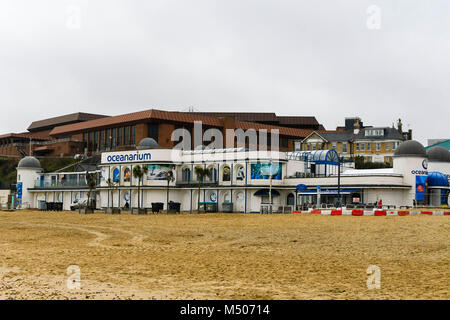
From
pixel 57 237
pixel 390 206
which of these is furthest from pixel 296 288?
pixel 390 206

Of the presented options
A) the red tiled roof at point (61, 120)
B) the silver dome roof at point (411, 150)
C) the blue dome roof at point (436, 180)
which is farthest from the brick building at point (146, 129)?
the blue dome roof at point (436, 180)

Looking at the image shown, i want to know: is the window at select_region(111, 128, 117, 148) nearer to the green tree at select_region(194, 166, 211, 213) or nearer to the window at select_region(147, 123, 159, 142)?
the window at select_region(147, 123, 159, 142)

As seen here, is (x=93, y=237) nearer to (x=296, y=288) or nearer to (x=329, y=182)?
(x=296, y=288)

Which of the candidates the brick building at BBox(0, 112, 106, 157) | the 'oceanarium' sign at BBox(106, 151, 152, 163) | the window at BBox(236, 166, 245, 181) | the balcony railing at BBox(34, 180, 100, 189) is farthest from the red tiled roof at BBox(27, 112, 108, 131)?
the window at BBox(236, 166, 245, 181)

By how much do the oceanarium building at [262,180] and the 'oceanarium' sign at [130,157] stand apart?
109 millimetres

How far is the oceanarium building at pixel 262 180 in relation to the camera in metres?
53.4

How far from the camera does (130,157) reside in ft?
209

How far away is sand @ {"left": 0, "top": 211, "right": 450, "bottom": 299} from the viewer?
38.8 feet

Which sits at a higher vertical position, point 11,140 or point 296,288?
point 11,140

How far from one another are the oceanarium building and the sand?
26202 millimetres

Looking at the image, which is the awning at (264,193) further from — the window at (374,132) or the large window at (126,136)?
the large window at (126,136)

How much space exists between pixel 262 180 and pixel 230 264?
40152mm
